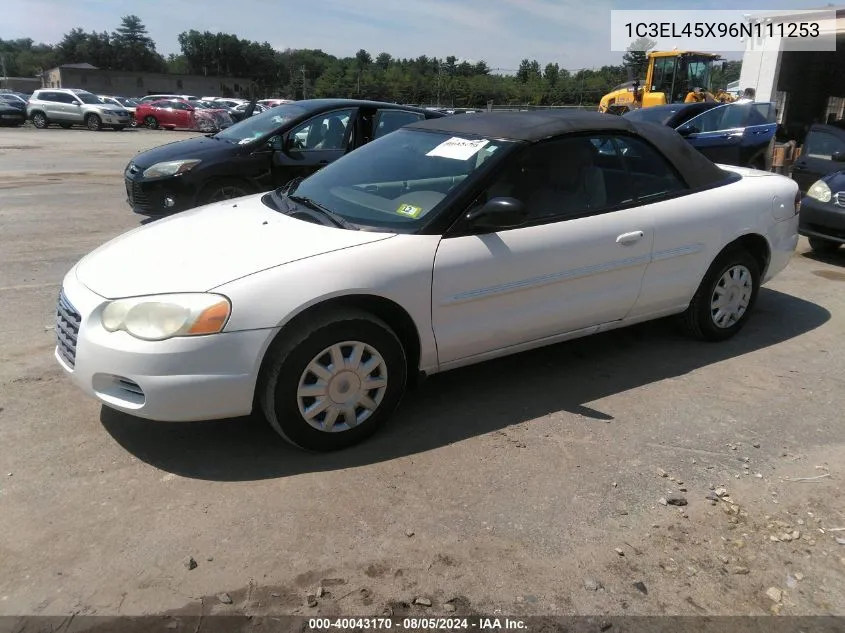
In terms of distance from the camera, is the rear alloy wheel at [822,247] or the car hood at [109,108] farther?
the car hood at [109,108]

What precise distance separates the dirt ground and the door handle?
2.85 ft

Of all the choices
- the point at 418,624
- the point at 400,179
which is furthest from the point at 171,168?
the point at 418,624

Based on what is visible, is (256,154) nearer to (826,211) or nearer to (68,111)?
(826,211)

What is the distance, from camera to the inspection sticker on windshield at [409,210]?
3.42 meters

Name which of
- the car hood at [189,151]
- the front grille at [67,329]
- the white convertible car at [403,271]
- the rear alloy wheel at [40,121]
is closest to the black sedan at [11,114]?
the rear alloy wheel at [40,121]

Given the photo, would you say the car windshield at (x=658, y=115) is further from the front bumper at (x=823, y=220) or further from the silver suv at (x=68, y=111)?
the silver suv at (x=68, y=111)

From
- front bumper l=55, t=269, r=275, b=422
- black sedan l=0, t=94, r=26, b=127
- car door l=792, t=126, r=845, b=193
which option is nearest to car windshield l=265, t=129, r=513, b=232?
front bumper l=55, t=269, r=275, b=422

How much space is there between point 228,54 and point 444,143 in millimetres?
130893

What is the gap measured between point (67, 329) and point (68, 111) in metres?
31.1

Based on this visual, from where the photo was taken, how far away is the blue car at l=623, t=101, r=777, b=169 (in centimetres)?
1112

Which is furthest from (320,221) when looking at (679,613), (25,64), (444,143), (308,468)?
(25,64)

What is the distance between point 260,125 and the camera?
307 inches

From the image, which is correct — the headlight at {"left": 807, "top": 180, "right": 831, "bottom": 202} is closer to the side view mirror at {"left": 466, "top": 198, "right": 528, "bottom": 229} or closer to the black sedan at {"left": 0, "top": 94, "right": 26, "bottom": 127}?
the side view mirror at {"left": 466, "top": 198, "right": 528, "bottom": 229}

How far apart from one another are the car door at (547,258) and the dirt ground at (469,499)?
0.46 metres
